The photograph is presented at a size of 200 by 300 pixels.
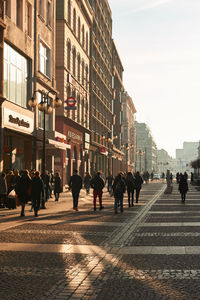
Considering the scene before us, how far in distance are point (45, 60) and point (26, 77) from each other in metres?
5.19

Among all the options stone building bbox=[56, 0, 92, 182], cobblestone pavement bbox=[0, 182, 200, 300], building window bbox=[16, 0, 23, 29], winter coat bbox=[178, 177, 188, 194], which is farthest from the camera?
stone building bbox=[56, 0, 92, 182]

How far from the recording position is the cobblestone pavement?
6.50 meters

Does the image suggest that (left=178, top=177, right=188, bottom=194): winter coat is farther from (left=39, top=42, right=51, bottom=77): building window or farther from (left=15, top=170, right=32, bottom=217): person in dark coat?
(left=39, top=42, right=51, bottom=77): building window

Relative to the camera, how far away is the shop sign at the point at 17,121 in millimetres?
25062

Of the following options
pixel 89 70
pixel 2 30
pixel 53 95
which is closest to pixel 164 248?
pixel 2 30

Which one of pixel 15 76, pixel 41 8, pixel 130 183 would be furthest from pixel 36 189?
pixel 41 8

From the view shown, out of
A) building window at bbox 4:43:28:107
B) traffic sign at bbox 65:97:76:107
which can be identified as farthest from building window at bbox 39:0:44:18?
traffic sign at bbox 65:97:76:107

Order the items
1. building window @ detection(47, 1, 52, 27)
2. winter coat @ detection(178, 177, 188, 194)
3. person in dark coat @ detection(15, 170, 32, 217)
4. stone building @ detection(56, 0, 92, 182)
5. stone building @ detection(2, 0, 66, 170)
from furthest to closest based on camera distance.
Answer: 1. stone building @ detection(56, 0, 92, 182)
2. building window @ detection(47, 1, 52, 27)
3. winter coat @ detection(178, 177, 188, 194)
4. stone building @ detection(2, 0, 66, 170)
5. person in dark coat @ detection(15, 170, 32, 217)

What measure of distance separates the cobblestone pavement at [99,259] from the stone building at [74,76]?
970 inches

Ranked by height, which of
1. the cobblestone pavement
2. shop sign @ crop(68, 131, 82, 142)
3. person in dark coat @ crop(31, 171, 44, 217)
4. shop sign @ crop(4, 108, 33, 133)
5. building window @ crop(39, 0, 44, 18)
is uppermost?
building window @ crop(39, 0, 44, 18)

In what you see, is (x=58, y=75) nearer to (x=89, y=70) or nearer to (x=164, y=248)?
(x=89, y=70)

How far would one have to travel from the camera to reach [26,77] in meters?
29.7

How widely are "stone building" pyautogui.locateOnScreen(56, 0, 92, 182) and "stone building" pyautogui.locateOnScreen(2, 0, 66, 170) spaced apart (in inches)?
141

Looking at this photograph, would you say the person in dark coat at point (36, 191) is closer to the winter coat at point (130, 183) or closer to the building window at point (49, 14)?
the winter coat at point (130, 183)
